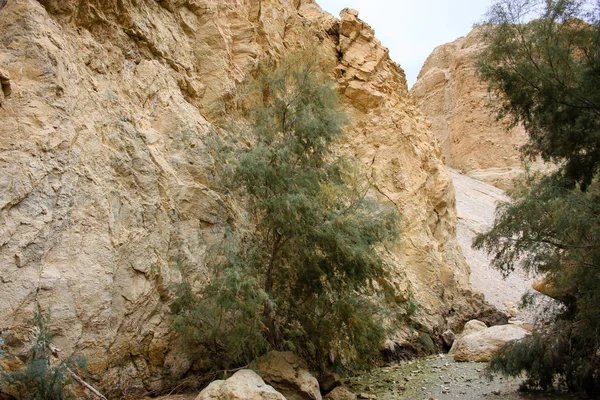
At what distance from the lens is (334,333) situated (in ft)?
36.0

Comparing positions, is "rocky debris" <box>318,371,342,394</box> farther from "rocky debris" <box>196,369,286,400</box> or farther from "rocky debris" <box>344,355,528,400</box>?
"rocky debris" <box>196,369,286,400</box>

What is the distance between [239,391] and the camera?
7992 mm

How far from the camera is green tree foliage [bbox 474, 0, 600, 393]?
8.99 meters

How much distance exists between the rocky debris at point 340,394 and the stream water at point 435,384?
0.37m

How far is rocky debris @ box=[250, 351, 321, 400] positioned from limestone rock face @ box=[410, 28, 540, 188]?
3790 centimetres

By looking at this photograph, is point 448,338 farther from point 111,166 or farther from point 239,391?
point 111,166

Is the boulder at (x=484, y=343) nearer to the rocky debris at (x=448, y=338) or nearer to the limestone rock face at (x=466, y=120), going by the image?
the rocky debris at (x=448, y=338)

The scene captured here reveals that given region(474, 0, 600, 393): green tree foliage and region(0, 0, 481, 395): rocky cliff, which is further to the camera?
region(474, 0, 600, 393): green tree foliage

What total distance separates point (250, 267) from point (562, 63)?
23.9 feet

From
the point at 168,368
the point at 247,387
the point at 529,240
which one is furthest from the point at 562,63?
the point at 168,368

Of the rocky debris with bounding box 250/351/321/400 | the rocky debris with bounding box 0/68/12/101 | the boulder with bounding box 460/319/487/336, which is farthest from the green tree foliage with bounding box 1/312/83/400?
the boulder with bounding box 460/319/487/336

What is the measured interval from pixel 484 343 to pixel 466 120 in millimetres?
39505

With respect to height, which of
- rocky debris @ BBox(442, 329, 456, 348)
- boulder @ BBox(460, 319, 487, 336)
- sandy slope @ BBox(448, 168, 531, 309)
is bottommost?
rocky debris @ BBox(442, 329, 456, 348)

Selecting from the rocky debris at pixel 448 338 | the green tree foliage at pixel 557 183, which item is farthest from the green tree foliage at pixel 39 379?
the rocky debris at pixel 448 338
